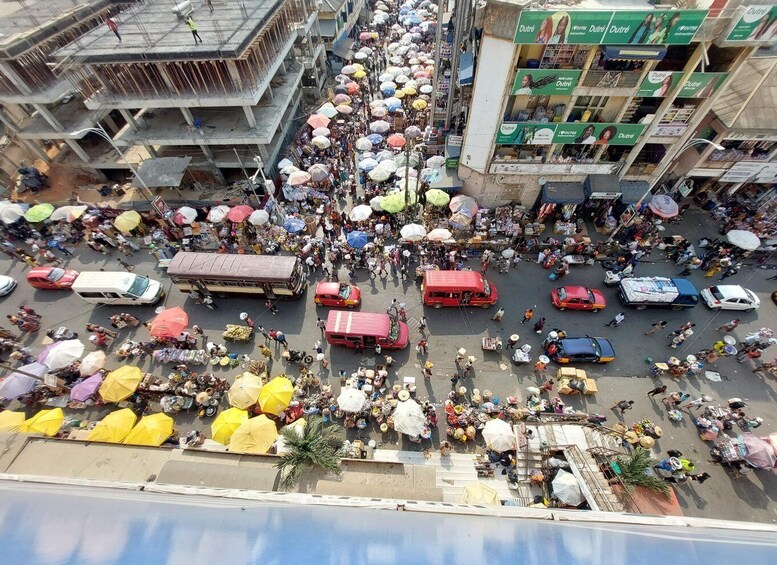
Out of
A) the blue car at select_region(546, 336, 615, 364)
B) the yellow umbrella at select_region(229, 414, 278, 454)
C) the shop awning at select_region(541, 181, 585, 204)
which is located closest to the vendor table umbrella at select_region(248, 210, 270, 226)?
the yellow umbrella at select_region(229, 414, 278, 454)

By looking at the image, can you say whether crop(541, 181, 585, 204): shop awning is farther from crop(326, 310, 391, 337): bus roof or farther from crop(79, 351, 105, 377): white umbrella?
crop(79, 351, 105, 377): white umbrella

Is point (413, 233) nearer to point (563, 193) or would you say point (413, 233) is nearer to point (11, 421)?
point (563, 193)

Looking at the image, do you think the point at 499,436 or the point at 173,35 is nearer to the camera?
the point at 499,436

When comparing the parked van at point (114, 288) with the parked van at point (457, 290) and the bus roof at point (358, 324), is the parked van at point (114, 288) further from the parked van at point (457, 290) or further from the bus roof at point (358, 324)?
the parked van at point (457, 290)

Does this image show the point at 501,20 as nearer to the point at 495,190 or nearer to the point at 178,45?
the point at 495,190

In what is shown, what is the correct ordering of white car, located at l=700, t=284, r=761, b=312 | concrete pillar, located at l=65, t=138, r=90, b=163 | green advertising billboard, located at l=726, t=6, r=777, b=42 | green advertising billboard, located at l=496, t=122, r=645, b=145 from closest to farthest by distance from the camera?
1. green advertising billboard, located at l=726, t=6, r=777, b=42
2. white car, located at l=700, t=284, r=761, b=312
3. green advertising billboard, located at l=496, t=122, r=645, b=145
4. concrete pillar, located at l=65, t=138, r=90, b=163

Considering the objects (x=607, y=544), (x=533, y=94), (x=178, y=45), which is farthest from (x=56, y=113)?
(x=607, y=544)

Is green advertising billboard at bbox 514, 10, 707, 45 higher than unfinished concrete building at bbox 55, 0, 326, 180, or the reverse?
unfinished concrete building at bbox 55, 0, 326, 180

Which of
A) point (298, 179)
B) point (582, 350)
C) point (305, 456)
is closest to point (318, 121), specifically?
point (298, 179)
